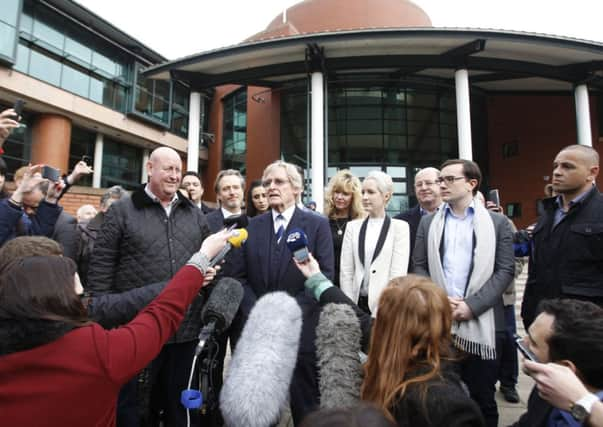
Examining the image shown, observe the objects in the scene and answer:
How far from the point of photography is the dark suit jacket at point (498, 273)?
2.47m

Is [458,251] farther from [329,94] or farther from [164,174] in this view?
[329,94]

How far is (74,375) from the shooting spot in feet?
3.93

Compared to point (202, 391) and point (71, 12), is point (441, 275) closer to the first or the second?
point (202, 391)

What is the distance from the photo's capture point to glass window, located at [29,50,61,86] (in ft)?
→ 45.0

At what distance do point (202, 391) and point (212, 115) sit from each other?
20547 millimetres

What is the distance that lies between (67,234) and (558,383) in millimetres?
3459

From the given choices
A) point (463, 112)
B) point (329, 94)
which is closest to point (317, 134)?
point (329, 94)

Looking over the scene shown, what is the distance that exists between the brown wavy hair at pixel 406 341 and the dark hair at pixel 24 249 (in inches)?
54.5

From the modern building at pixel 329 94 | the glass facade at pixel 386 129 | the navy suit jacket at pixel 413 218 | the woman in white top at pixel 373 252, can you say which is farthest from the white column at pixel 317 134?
the woman in white top at pixel 373 252

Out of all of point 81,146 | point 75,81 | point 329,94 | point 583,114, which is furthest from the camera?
point 81,146

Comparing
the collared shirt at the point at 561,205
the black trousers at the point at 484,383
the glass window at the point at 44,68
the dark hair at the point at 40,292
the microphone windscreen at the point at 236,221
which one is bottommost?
the black trousers at the point at 484,383

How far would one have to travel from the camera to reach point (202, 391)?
1790 mm

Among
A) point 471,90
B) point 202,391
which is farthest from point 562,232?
point 471,90

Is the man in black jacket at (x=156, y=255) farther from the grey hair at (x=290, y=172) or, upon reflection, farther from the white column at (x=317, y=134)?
the white column at (x=317, y=134)
